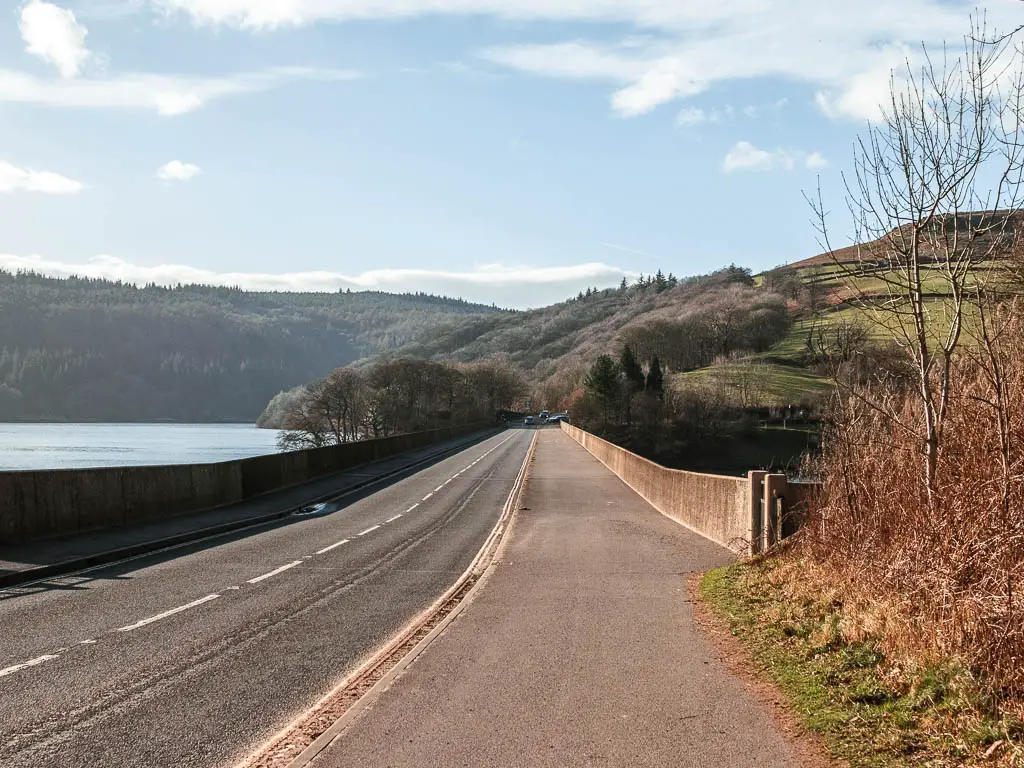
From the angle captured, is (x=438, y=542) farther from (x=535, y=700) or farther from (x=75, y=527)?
(x=535, y=700)

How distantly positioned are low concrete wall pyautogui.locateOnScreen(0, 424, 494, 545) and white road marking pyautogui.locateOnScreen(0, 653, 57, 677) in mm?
7261

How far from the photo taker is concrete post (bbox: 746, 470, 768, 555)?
13102mm

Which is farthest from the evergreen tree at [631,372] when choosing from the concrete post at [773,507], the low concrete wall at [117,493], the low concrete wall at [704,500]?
the concrete post at [773,507]

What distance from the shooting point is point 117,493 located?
17.7 metres

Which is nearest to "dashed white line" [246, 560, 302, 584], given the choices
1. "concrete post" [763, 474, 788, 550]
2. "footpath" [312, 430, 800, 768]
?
"footpath" [312, 430, 800, 768]

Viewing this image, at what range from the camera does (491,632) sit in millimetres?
9148

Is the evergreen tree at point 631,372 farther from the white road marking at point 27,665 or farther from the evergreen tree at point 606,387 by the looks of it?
the white road marking at point 27,665

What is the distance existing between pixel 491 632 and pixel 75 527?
10.3 meters

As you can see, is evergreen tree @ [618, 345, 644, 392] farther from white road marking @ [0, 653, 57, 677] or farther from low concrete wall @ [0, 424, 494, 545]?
white road marking @ [0, 653, 57, 677]

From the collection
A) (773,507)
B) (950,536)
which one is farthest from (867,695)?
(773,507)

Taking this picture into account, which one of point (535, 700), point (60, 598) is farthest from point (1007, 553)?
point (60, 598)

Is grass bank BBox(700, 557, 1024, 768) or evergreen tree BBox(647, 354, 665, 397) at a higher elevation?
evergreen tree BBox(647, 354, 665, 397)

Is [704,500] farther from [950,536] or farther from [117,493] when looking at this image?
[117,493]

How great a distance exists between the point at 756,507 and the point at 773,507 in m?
0.54
